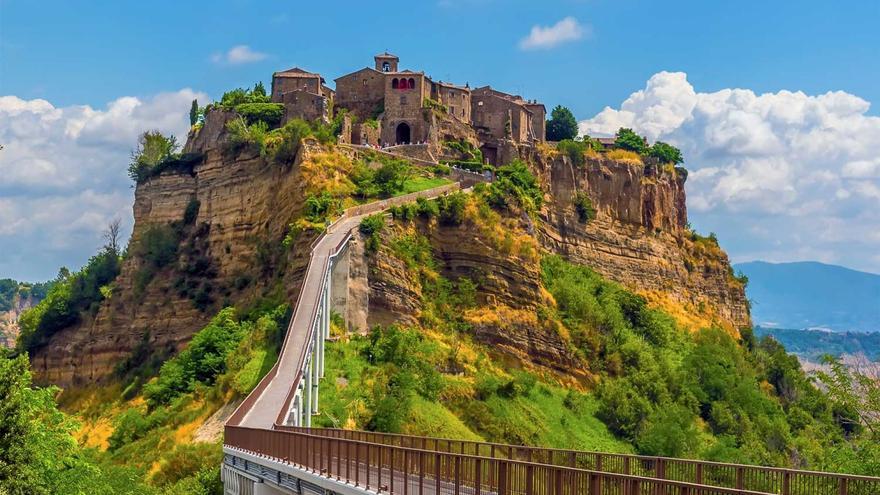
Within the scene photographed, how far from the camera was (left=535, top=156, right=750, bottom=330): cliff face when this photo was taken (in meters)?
93.4

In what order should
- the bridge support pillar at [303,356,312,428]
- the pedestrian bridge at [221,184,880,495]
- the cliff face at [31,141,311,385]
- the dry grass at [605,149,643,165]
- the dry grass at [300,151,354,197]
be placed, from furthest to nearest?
the dry grass at [605,149,643,165], the cliff face at [31,141,311,385], the dry grass at [300,151,354,197], the bridge support pillar at [303,356,312,428], the pedestrian bridge at [221,184,880,495]

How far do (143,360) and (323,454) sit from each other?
53.6 m

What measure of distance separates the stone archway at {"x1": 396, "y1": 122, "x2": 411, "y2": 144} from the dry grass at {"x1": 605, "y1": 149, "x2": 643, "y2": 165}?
773 inches

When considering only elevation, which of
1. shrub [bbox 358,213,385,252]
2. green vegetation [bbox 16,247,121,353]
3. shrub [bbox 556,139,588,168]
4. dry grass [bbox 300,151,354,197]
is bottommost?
green vegetation [bbox 16,247,121,353]

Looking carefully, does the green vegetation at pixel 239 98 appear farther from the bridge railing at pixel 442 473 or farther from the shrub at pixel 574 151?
the bridge railing at pixel 442 473

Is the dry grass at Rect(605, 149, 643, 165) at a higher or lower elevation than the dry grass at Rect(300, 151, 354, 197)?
higher

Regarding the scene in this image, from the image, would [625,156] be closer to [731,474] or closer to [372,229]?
[372,229]

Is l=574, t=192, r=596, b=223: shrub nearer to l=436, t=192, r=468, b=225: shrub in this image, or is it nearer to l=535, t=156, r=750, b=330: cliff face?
l=535, t=156, r=750, b=330: cliff face

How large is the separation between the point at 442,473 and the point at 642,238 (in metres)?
77.1

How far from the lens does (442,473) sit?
86.4 ft

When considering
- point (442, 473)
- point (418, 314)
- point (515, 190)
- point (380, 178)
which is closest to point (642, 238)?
point (515, 190)

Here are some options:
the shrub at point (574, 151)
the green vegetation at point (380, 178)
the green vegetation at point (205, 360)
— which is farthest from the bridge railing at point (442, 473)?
the shrub at point (574, 151)

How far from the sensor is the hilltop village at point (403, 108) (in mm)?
87500

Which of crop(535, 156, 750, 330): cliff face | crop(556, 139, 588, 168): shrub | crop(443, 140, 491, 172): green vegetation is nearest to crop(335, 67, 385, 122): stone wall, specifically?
crop(443, 140, 491, 172): green vegetation
